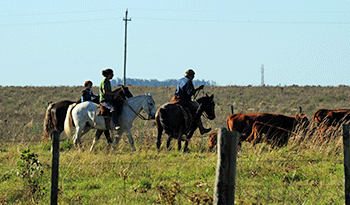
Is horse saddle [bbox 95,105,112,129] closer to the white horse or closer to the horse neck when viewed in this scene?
the white horse

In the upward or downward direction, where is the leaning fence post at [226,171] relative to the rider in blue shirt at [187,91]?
downward

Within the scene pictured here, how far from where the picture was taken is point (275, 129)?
1238 centimetres

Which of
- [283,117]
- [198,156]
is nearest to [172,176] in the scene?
[198,156]

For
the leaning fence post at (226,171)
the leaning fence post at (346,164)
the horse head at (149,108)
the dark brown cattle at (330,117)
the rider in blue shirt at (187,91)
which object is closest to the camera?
the leaning fence post at (226,171)

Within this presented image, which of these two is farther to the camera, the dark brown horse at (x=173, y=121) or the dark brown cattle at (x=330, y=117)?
the dark brown horse at (x=173, y=121)

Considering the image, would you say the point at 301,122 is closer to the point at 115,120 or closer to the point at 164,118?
the point at 164,118

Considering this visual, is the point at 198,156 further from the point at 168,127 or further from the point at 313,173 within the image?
the point at 313,173

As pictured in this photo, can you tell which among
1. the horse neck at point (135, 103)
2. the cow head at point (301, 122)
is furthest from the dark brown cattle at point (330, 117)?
the horse neck at point (135, 103)

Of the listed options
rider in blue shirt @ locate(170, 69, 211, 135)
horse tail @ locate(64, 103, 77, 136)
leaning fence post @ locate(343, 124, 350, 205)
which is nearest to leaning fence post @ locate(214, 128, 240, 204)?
leaning fence post @ locate(343, 124, 350, 205)

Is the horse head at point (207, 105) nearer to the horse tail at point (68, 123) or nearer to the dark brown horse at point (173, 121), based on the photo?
the dark brown horse at point (173, 121)

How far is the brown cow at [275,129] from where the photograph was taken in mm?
12188

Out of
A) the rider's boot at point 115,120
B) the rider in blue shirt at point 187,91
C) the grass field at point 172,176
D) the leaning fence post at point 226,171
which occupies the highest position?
the rider in blue shirt at point 187,91

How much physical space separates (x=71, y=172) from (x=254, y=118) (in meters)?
5.61

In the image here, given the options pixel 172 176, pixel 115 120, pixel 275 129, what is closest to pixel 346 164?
pixel 172 176
